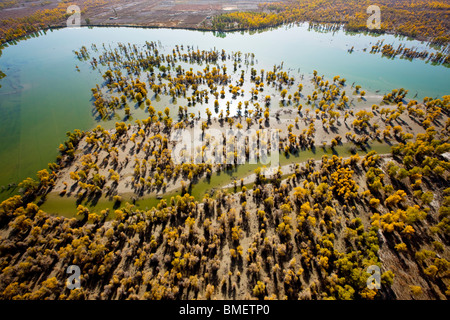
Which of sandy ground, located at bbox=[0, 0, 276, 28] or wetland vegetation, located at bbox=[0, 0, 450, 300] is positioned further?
sandy ground, located at bbox=[0, 0, 276, 28]

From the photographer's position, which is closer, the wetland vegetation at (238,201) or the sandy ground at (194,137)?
the wetland vegetation at (238,201)

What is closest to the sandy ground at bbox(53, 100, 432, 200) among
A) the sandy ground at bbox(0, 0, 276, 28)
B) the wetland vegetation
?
the wetland vegetation

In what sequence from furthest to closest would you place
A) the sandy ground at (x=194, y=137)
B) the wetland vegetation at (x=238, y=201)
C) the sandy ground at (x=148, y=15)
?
1. the sandy ground at (x=148, y=15)
2. the sandy ground at (x=194, y=137)
3. the wetland vegetation at (x=238, y=201)

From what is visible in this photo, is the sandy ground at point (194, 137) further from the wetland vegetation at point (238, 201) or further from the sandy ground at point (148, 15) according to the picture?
the sandy ground at point (148, 15)

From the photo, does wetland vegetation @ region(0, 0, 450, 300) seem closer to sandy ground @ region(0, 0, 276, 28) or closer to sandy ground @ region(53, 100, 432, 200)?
sandy ground @ region(53, 100, 432, 200)

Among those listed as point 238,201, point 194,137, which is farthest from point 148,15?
point 238,201

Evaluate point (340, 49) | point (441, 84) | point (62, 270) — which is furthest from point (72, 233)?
point (340, 49)

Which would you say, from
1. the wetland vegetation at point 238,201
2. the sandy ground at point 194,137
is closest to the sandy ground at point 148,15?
the wetland vegetation at point 238,201

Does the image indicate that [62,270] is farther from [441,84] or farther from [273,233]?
[441,84]

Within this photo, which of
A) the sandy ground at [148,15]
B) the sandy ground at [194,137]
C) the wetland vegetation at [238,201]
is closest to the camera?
the wetland vegetation at [238,201]

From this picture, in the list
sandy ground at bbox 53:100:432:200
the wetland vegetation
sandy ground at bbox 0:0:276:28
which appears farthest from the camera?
sandy ground at bbox 0:0:276:28

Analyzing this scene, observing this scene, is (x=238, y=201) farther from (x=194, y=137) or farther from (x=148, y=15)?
(x=148, y=15)
